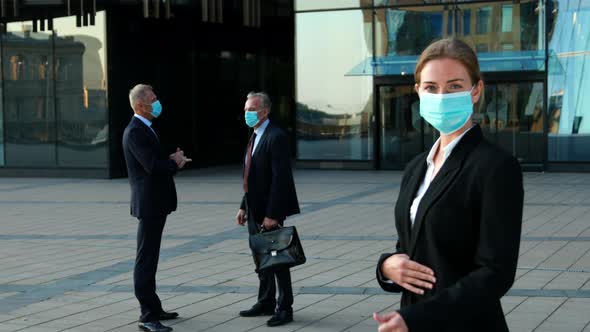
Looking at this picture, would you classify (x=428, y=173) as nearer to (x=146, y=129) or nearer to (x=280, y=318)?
(x=280, y=318)

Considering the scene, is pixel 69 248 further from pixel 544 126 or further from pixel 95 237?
pixel 544 126

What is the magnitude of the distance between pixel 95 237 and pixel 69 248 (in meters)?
0.87

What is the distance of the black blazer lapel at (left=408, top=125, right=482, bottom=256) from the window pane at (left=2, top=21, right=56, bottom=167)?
20394 mm

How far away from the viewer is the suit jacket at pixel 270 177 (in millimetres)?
6508

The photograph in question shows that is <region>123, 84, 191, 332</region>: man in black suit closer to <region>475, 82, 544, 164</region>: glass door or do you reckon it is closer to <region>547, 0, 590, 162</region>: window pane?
<region>475, 82, 544, 164</region>: glass door

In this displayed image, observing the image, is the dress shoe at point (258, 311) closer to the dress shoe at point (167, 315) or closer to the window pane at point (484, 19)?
the dress shoe at point (167, 315)

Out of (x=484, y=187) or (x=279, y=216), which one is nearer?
(x=484, y=187)

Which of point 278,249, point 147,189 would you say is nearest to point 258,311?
point 278,249

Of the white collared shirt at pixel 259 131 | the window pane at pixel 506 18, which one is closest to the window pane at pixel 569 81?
the window pane at pixel 506 18

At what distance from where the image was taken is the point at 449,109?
242cm

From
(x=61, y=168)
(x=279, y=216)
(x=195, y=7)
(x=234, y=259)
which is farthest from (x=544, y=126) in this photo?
(x=279, y=216)

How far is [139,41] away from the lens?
2212 cm

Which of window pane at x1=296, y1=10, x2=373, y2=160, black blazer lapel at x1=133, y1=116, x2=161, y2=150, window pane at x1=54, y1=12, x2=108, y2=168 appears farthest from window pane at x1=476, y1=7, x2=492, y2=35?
black blazer lapel at x1=133, y1=116, x2=161, y2=150

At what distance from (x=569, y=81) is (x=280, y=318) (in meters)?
16.0
